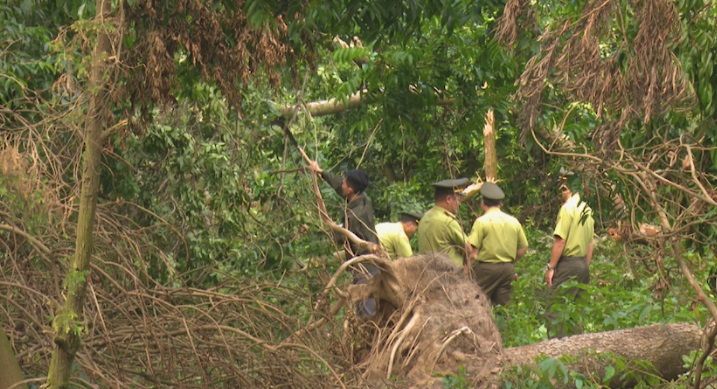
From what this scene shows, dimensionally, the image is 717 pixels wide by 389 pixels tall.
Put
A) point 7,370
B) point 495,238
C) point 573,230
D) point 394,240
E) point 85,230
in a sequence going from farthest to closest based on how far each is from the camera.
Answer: point 573,230 < point 495,238 < point 394,240 < point 85,230 < point 7,370

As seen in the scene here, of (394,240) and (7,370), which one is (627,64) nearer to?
(7,370)

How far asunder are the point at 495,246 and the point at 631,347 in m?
2.13

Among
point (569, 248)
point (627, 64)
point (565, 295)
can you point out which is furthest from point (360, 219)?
point (627, 64)

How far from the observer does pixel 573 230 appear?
11.2 m

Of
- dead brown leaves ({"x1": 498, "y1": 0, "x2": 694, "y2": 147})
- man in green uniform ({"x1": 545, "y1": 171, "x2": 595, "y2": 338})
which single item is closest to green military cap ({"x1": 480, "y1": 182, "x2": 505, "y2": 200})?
man in green uniform ({"x1": 545, "y1": 171, "x2": 595, "y2": 338})

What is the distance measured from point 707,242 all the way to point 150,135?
5252mm

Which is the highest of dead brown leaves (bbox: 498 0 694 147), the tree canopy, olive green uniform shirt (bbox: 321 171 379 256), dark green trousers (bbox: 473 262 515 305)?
dead brown leaves (bbox: 498 0 694 147)

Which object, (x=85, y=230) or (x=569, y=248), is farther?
(x=569, y=248)

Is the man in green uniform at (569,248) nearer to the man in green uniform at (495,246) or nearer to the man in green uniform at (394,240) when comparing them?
the man in green uniform at (495,246)

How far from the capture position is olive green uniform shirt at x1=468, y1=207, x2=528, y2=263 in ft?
36.2

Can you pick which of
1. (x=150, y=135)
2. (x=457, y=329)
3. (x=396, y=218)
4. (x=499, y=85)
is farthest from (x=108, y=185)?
(x=396, y=218)

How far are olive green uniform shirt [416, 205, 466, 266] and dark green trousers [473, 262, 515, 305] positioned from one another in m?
0.29

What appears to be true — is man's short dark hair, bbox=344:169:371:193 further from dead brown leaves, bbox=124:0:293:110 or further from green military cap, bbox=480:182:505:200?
dead brown leaves, bbox=124:0:293:110

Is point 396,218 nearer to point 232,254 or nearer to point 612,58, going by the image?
point 232,254
